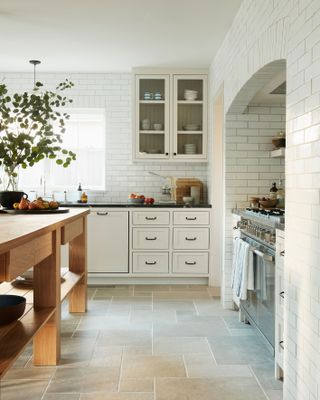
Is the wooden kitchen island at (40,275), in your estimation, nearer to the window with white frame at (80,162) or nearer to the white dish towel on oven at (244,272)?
the white dish towel on oven at (244,272)

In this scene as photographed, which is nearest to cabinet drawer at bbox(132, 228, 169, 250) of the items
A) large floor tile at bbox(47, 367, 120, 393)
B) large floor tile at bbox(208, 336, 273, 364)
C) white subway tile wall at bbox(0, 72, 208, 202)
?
white subway tile wall at bbox(0, 72, 208, 202)

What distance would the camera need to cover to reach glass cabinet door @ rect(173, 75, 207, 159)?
6715 mm

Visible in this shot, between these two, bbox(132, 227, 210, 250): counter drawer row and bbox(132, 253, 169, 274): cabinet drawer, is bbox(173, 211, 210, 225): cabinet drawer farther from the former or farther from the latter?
bbox(132, 253, 169, 274): cabinet drawer

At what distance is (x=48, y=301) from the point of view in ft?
11.6

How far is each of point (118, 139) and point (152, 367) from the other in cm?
413

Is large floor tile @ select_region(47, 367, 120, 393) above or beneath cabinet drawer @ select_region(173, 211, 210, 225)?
beneath

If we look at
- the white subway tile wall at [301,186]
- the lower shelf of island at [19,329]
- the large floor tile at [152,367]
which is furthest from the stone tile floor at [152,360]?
the white subway tile wall at [301,186]

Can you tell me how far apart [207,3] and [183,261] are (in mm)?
3140

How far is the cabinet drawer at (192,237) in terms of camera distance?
21.0ft

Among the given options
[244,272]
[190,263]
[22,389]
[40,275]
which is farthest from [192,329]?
[190,263]

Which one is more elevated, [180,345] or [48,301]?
[48,301]

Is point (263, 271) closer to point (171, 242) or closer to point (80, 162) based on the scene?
point (171, 242)

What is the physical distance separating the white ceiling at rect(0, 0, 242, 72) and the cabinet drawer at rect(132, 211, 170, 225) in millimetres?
1865

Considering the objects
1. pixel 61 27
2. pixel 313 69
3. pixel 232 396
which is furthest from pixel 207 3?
pixel 232 396
